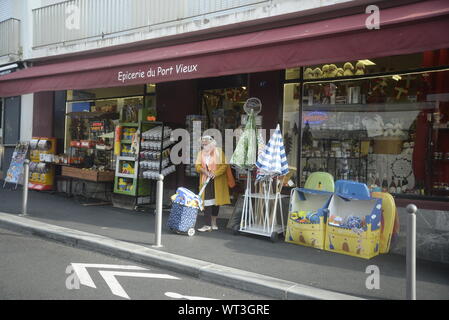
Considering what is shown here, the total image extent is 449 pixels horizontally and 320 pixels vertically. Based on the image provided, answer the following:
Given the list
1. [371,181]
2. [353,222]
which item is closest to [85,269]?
[353,222]

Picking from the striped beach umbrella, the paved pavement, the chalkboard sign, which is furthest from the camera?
the chalkboard sign

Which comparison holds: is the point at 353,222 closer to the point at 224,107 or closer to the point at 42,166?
the point at 224,107

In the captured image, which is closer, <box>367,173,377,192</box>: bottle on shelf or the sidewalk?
the sidewalk

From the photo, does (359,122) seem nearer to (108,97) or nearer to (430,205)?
(430,205)

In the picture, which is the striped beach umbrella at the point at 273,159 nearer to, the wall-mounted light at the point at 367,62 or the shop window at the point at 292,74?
the shop window at the point at 292,74

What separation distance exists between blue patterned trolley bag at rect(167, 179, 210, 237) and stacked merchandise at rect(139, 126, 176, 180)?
1995 mm

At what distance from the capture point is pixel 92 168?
10.3 m

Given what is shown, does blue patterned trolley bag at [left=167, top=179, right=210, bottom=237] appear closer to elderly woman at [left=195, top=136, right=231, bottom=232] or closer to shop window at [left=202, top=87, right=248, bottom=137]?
elderly woman at [left=195, top=136, right=231, bottom=232]

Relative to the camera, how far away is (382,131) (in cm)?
722

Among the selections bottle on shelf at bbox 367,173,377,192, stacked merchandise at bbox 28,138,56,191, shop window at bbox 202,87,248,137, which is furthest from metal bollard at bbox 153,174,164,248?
stacked merchandise at bbox 28,138,56,191

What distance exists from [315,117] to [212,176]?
225cm

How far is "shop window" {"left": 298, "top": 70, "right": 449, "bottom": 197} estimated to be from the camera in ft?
21.8

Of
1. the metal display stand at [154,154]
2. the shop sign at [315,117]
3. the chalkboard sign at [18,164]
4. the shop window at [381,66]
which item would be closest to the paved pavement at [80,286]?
the metal display stand at [154,154]

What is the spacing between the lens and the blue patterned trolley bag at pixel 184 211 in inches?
271
